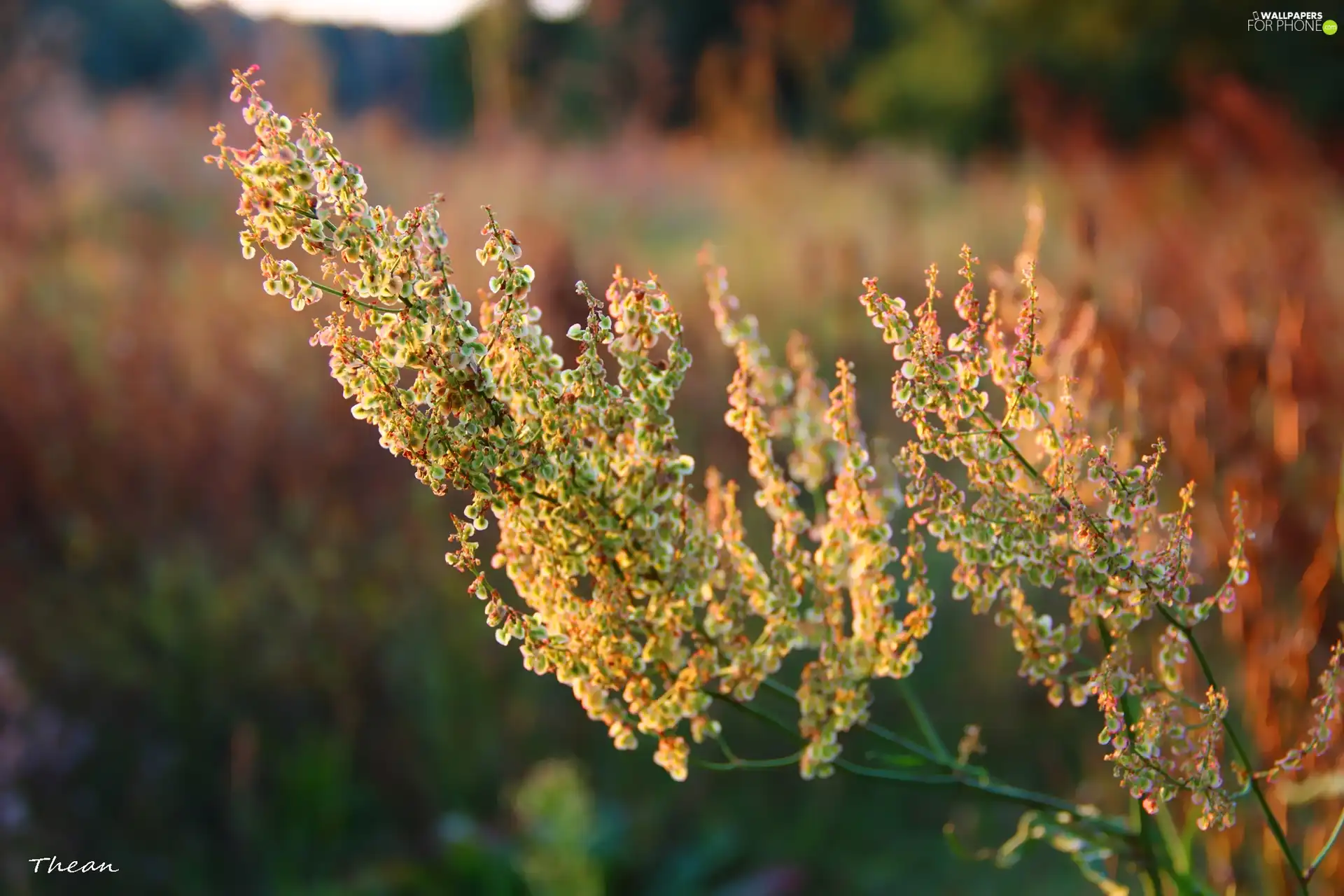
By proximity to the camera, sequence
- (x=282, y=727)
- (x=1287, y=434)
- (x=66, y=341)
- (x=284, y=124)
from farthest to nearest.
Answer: (x=66, y=341) < (x=282, y=727) < (x=1287, y=434) < (x=284, y=124)

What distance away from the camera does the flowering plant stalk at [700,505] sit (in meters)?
0.83

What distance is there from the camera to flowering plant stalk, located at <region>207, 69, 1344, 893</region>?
83 cm

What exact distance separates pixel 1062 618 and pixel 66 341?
391cm

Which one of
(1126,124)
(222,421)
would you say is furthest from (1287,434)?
(1126,124)

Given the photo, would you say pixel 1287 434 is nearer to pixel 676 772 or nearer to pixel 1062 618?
pixel 676 772

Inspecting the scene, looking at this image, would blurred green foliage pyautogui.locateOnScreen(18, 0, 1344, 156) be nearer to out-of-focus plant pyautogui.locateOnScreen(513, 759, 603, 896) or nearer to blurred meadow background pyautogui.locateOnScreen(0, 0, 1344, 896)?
blurred meadow background pyautogui.locateOnScreen(0, 0, 1344, 896)

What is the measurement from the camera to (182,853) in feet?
9.68
